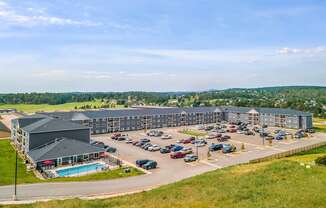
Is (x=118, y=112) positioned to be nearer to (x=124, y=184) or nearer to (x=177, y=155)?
(x=177, y=155)

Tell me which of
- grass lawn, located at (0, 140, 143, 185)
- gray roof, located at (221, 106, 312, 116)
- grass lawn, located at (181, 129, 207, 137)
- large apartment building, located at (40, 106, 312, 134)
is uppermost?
gray roof, located at (221, 106, 312, 116)

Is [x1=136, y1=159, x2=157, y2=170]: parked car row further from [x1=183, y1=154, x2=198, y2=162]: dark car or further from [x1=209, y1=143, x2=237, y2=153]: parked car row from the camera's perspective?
[x1=209, y1=143, x2=237, y2=153]: parked car row

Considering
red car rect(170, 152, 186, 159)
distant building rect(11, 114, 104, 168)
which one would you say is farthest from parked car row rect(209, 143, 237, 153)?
distant building rect(11, 114, 104, 168)

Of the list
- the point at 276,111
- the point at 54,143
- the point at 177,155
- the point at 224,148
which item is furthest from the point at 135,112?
the point at 276,111

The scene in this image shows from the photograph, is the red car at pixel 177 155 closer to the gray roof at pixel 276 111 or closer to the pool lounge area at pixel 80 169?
the pool lounge area at pixel 80 169

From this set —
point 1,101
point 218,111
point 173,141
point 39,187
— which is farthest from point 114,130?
point 1,101

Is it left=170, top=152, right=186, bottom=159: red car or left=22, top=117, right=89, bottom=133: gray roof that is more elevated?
left=22, top=117, right=89, bottom=133: gray roof
